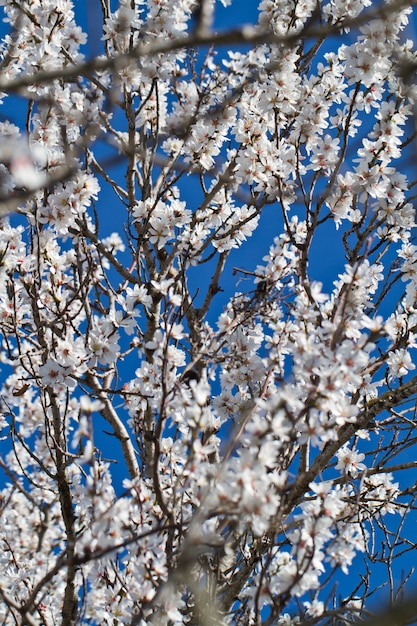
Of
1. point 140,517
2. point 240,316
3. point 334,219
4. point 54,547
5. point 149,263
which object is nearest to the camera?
point 140,517

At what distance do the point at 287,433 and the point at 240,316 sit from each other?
1187mm

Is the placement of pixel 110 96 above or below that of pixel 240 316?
below

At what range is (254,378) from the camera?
323 centimetres

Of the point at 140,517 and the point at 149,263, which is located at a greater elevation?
the point at 149,263

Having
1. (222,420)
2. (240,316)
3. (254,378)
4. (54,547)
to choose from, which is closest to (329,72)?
(240,316)

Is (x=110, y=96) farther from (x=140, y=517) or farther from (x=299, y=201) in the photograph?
(x=299, y=201)

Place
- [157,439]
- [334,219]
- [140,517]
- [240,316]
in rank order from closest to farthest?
[157,439], [140,517], [240,316], [334,219]

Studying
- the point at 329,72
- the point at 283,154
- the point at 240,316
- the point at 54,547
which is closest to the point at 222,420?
the point at 240,316

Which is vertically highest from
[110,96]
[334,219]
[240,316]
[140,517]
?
[334,219]

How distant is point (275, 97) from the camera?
3475mm

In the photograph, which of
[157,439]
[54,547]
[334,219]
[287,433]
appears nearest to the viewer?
[287,433]

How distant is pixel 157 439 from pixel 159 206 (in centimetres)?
189

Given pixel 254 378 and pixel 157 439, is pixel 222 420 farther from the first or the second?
pixel 157 439

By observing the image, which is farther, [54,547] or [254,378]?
[54,547]
